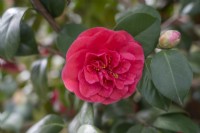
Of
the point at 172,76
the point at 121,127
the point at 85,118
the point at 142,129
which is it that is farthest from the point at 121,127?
the point at 172,76

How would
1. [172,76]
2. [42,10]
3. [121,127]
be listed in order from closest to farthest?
[172,76]
[42,10]
[121,127]

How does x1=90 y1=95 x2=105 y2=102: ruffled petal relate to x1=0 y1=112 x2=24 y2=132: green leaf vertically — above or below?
above

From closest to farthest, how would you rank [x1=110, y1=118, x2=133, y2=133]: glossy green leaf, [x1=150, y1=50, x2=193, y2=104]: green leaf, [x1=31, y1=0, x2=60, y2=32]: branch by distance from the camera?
[x1=150, y1=50, x2=193, y2=104]: green leaf < [x1=31, y1=0, x2=60, y2=32]: branch < [x1=110, y1=118, x2=133, y2=133]: glossy green leaf

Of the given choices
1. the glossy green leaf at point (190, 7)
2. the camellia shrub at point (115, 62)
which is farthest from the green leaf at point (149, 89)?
the glossy green leaf at point (190, 7)

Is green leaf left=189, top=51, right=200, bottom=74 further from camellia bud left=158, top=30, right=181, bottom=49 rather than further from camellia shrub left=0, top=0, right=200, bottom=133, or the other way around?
camellia bud left=158, top=30, right=181, bottom=49

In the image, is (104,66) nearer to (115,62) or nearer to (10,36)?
(115,62)

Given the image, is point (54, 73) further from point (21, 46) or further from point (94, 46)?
point (94, 46)

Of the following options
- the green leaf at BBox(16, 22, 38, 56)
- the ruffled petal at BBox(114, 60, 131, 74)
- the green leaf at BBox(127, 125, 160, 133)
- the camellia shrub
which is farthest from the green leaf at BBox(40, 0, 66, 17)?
the green leaf at BBox(127, 125, 160, 133)
